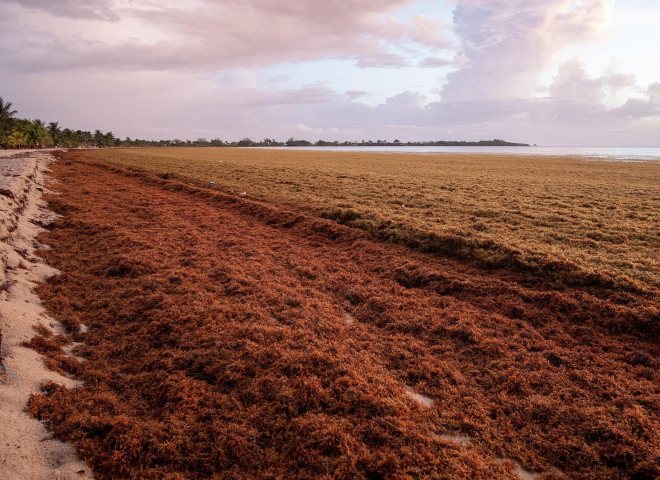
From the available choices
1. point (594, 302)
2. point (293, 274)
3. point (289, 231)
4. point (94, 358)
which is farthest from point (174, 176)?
point (594, 302)

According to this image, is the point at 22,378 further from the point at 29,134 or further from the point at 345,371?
the point at 29,134

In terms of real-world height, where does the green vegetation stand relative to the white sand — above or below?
above

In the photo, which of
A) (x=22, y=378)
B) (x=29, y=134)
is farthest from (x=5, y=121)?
(x=22, y=378)

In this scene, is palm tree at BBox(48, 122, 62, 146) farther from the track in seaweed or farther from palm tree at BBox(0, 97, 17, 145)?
the track in seaweed

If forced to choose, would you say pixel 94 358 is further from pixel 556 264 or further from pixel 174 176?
pixel 174 176

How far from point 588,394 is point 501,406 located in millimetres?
1331

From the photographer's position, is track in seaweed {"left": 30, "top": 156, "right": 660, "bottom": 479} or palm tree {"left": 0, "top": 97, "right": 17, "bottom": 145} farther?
palm tree {"left": 0, "top": 97, "right": 17, "bottom": 145}

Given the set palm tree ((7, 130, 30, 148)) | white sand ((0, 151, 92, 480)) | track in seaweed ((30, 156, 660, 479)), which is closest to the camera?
white sand ((0, 151, 92, 480))

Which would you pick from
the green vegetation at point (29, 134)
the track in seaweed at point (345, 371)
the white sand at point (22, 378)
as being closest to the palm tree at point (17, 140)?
the green vegetation at point (29, 134)

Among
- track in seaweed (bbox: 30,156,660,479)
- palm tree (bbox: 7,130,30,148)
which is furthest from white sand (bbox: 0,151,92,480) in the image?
palm tree (bbox: 7,130,30,148)

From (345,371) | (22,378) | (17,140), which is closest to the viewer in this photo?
(22,378)

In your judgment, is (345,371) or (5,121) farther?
(5,121)

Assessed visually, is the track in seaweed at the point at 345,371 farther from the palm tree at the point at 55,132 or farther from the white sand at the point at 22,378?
the palm tree at the point at 55,132

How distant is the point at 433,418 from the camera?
5188 mm
